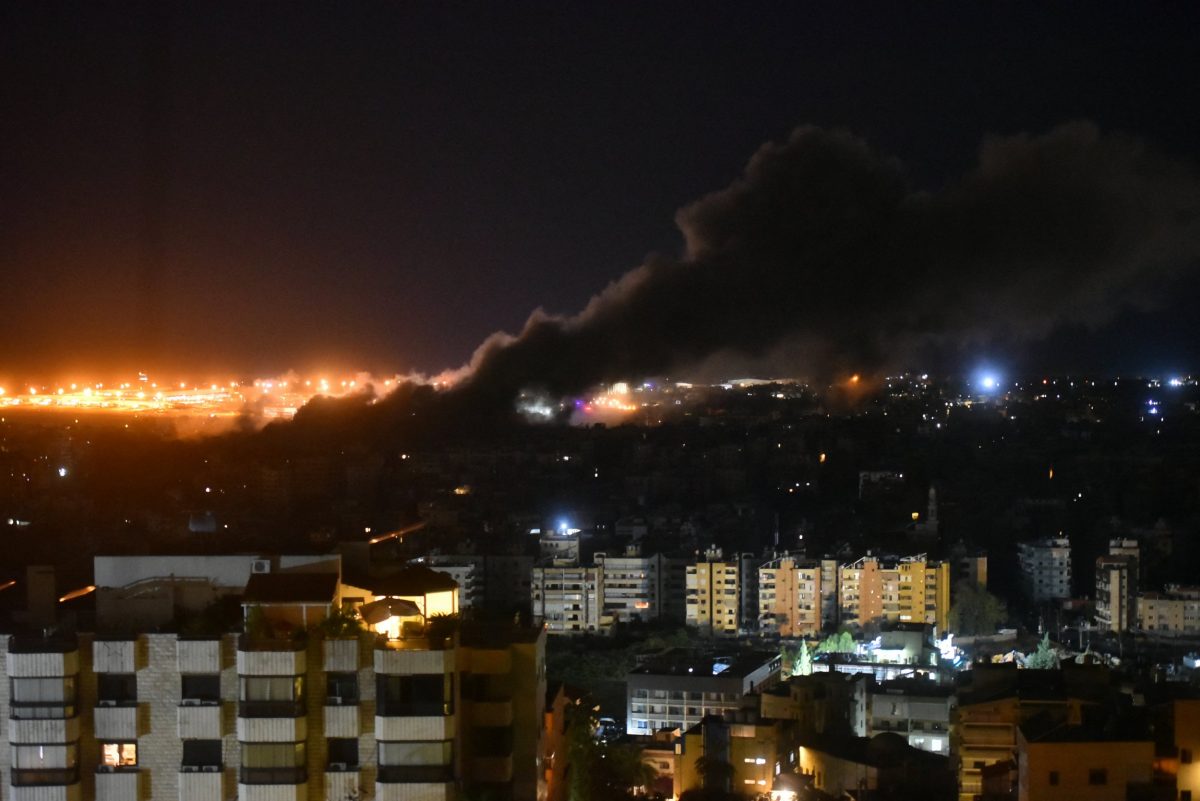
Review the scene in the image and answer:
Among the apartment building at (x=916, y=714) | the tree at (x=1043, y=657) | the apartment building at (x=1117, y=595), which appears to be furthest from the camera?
the apartment building at (x=1117, y=595)

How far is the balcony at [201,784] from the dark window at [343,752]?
27 cm

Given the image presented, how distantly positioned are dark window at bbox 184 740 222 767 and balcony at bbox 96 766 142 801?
0.13 meters

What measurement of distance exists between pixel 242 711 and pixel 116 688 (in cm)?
33

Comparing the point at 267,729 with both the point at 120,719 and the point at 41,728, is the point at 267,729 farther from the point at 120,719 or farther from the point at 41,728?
the point at 41,728

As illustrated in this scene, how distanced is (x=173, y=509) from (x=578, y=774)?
7248 mm

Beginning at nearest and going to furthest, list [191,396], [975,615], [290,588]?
[290,588], [975,615], [191,396]

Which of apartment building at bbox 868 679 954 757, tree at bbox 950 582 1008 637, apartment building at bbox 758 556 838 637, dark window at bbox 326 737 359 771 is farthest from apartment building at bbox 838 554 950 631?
dark window at bbox 326 737 359 771

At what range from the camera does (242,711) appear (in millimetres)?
3521

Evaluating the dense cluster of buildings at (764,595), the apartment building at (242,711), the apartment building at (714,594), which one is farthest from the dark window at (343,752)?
the apartment building at (714,594)

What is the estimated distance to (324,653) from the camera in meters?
3.58

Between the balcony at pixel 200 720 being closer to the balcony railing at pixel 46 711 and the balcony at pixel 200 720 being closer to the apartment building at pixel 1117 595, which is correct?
the balcony railing at pixel 46 711

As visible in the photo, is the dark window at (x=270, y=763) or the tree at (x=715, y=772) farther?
the tree at (x=715, y=772)

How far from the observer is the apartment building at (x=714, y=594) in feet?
48.8

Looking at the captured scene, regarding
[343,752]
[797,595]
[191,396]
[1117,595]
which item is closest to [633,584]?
[797,595]
